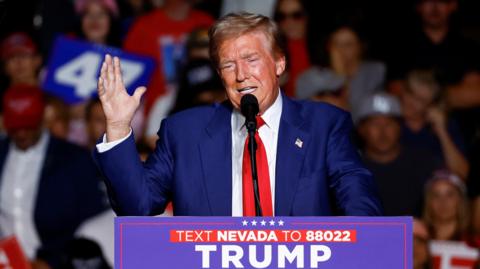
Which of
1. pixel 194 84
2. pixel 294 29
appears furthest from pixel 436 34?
pixel 194 84

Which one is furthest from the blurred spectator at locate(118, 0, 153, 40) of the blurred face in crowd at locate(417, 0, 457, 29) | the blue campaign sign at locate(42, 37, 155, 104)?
the blurred face in crowd at locate(417, 0, 457, 29)

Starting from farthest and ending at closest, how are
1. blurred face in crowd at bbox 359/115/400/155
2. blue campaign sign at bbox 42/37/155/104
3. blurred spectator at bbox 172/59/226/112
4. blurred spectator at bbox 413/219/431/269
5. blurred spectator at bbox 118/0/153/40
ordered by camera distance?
1. blurred spectator at bbox 118/0/153/40
2. blue campaign sign at bbox 42/37/155/104
3. blurred face in crowd at bbox 359/115/400/155
4. blurred spectator at bbox 172/59/226/112
5. blurred spectator at bbox 413/219/431/269

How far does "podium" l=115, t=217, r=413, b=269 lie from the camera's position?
298cm

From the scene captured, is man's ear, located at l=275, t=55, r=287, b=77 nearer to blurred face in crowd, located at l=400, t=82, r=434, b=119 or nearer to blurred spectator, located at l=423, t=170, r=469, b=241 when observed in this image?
blurred spectator, located at l=423, t=170, r=469, b=241

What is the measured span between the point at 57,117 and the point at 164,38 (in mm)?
836

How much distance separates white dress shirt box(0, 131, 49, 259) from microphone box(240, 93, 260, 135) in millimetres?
3733

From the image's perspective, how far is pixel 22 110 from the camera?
706cm

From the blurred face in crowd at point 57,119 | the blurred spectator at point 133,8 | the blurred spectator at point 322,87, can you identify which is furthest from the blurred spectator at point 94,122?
the blurred spectator at point 322,87

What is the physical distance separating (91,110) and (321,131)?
4.15 metres

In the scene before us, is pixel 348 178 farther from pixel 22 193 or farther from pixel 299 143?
pixel 22 193

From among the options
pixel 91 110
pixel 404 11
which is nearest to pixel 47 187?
pixel 91 110

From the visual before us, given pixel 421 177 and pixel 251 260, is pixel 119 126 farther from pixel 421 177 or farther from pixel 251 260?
pixel 421 177

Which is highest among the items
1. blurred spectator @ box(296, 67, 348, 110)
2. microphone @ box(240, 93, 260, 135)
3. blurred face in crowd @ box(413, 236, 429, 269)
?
microphone @ box(240, 93, 260, 135)

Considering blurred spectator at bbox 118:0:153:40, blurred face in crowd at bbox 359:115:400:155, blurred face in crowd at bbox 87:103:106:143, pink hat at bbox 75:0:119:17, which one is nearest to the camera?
blurred face in crowd at bbox 359:115:400:155
